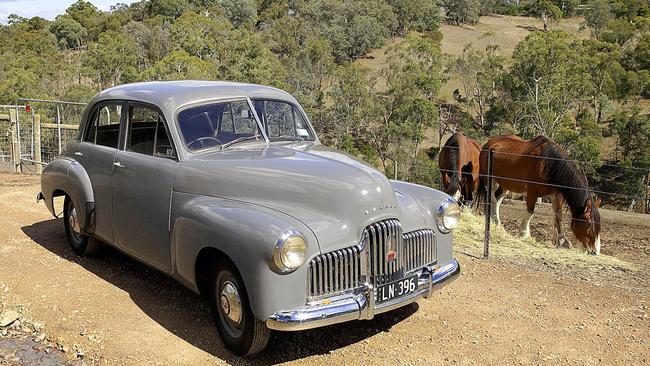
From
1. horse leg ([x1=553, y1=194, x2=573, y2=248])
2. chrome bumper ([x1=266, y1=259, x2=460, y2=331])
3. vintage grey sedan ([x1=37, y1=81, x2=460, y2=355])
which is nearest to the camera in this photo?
chrome bumper ([x1=266, y1=259, x2=460, y2=331])

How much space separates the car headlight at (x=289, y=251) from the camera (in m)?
3.62

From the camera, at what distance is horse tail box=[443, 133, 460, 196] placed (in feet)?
34.9

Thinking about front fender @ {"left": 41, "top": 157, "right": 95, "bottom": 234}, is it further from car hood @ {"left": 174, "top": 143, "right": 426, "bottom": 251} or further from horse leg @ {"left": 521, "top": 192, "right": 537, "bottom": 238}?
horse leg @ {"left": 521, "top": 192, "right": 537, "bottom": 238}

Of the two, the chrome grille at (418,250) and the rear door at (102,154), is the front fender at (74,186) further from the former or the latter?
the chrome grille at (418,250)

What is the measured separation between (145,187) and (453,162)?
7.20m

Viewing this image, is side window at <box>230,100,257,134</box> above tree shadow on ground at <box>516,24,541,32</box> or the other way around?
the other way around

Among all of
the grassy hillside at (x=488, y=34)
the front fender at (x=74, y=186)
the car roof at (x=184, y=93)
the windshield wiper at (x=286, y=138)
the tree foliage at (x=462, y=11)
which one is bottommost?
the front fender at (x=74, y=186)

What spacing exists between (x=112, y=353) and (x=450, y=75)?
172 feet

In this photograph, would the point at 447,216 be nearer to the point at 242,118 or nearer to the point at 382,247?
the point at 382,247

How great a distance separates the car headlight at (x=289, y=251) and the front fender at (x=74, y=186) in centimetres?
284

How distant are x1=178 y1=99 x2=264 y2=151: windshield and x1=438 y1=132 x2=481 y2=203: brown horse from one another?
6.20 meters

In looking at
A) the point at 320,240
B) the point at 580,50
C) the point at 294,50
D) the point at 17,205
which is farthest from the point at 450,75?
the point at 320,240

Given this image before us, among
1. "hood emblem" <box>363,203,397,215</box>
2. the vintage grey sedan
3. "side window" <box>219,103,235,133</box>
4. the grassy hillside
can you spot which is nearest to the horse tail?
the vintage grey sedan

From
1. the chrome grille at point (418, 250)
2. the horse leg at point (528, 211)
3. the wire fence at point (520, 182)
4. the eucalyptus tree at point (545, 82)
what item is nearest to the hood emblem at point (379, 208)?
the chrome grille at point (418, 250)
